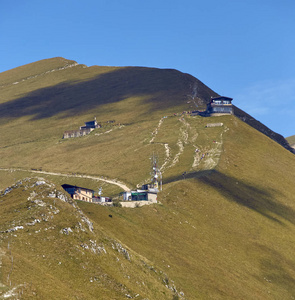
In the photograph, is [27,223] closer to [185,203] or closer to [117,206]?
[117,206]

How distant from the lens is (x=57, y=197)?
3263 inches

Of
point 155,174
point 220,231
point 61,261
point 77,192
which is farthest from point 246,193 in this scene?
point 61,261

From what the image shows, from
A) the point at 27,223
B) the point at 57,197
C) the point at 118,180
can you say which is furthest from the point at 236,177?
the point at 27,223

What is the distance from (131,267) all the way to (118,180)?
10679 centimetres

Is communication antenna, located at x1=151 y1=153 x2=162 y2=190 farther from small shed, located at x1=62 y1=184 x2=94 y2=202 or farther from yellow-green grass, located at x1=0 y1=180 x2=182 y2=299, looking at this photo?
yellow-green grass, located at x1=0 y1=180 x2=182 y2=299

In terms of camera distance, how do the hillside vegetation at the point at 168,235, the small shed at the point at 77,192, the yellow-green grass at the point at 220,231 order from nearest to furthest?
the hillside vegetation at the point at 168,235 → the yellow-green grass at the point at 220,231 → the small shed at the point at 77,192

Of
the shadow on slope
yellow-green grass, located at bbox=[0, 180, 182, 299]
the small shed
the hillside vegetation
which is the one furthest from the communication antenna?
yellow-green grass, located at bbox=[0, 180, 182, 299]

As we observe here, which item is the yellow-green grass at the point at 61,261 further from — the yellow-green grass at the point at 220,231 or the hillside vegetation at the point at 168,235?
the yellow-green grass at the point at 220,231

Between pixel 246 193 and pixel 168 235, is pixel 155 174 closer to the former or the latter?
pixel 246 193

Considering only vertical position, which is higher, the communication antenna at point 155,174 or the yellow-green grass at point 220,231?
the communication antenna at point 155,174

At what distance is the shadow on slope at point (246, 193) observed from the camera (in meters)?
152

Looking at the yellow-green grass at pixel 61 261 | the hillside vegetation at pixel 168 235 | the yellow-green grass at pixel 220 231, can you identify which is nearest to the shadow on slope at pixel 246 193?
the yellow-green grass at pixel 220 231

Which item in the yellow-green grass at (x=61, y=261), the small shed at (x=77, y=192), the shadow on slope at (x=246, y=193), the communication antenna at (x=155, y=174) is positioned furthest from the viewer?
the communication antenna at (x=155, y=174)

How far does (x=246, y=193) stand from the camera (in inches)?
6284
